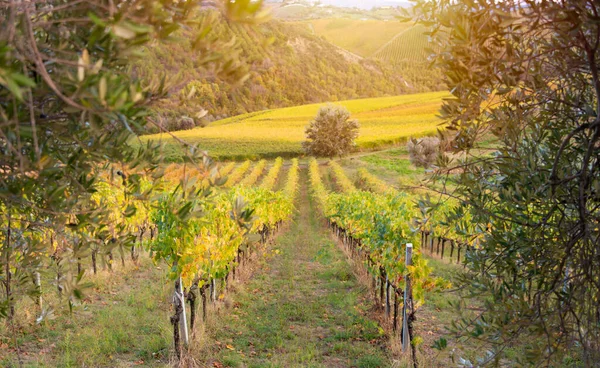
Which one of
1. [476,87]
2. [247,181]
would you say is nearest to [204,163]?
[476,87]

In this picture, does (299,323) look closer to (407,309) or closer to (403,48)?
(407,309)

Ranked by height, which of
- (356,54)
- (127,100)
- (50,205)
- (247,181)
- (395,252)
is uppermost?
(356,54)

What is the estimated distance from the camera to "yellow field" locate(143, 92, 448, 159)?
174 feet

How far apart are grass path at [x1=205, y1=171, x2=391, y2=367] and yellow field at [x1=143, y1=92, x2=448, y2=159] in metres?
28.8

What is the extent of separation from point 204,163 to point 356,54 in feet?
435

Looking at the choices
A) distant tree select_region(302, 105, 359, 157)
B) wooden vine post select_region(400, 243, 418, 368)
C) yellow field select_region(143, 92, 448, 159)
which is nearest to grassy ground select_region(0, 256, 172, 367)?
wooden vine post select_region(400, 243, 418, 368)

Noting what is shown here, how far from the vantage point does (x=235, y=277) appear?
10672 millimetres

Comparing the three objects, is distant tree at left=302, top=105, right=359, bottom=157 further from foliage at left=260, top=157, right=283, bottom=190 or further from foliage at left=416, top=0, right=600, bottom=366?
foliage at left=416, top=0, right=600, bottom=366

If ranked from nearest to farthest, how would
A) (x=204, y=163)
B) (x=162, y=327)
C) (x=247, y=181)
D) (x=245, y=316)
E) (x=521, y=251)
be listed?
(x=204, y=163) → (x=521, y=251) → (x=162, y=327) → (x=245, y=316) → (x=247, y=181)

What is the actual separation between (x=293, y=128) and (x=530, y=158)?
6575 cm

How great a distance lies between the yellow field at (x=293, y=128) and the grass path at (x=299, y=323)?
28.8 metres

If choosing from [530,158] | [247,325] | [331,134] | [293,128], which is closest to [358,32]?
[293,128]

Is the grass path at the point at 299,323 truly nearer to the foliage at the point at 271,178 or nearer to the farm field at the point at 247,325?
the farm field at the point at 247,325

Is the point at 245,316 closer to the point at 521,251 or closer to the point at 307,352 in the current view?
the point at 307,352
